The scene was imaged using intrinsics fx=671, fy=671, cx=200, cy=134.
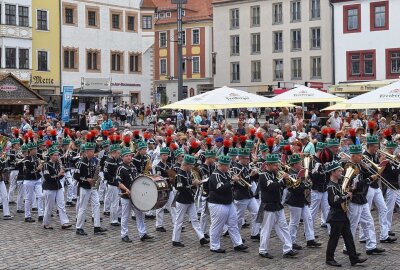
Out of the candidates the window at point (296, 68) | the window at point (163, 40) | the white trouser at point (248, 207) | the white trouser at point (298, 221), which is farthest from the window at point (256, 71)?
the white trouser at point (298, 221)

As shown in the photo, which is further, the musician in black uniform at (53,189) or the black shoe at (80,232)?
the musician in black uniform at (53,189)

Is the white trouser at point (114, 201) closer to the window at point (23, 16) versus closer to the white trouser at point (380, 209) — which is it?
the white trouser at point (380, 209)

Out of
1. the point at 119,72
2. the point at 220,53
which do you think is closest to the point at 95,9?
the point at 119,72

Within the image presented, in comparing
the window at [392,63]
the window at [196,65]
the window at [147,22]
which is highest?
the window at [147,22]

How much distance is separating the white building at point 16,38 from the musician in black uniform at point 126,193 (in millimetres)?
37647

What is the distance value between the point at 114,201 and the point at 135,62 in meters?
45.7

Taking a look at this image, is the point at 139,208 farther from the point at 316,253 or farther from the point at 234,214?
the point at 316,253

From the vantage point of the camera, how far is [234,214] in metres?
13.4

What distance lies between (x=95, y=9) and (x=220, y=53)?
15.6 metres

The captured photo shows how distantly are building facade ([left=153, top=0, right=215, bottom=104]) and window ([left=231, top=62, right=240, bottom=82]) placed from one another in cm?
656

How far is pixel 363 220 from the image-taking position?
12797 mm

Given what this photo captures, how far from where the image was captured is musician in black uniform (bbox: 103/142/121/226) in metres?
16.2

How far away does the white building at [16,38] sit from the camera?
50375 mm

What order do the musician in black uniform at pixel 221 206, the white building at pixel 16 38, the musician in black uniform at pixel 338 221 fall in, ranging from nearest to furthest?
the musician in black uniform at pixel 338 221 → the musician in black uniform at pixel 221 206 → the white building at pixel 16 38
